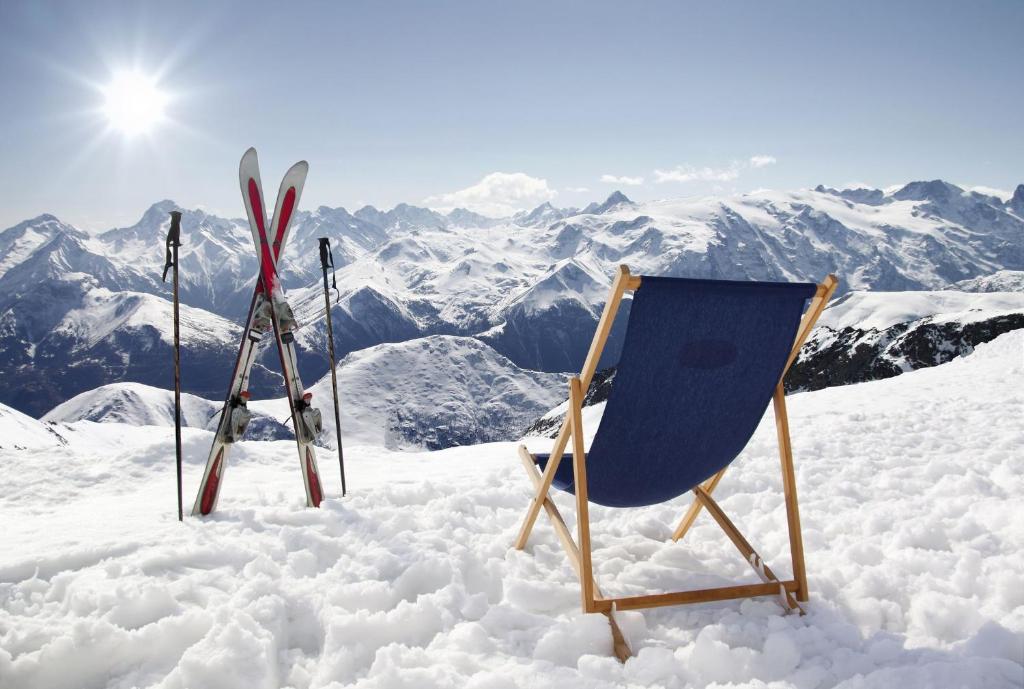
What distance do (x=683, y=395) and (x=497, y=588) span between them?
5.48 ft

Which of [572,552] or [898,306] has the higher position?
[898,306]

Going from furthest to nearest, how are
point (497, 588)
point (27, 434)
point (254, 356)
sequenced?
point (27, 434) < point (254, 356) < point (497, 588)

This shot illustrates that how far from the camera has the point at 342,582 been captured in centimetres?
361

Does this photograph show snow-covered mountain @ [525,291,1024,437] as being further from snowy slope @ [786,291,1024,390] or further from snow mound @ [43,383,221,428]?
snow mound @ [43,383,221,428]

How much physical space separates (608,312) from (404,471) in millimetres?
4880

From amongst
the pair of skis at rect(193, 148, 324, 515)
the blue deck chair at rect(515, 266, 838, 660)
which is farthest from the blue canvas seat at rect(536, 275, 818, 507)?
the pair of skis at rect(193, 148, 324, 515)

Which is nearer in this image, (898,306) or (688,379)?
(688,379)

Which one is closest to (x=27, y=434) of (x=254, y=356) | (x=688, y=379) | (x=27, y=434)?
(x=27, y=434)

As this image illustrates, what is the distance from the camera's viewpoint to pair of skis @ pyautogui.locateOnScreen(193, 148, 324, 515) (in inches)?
207

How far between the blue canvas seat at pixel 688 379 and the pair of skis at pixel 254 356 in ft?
10.1

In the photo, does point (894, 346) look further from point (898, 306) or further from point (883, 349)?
point (898, 306)

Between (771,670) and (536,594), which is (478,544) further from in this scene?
(771,670)

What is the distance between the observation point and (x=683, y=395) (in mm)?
3303

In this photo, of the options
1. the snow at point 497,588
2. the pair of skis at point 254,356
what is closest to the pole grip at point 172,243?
the pair of skis at point 254,356
